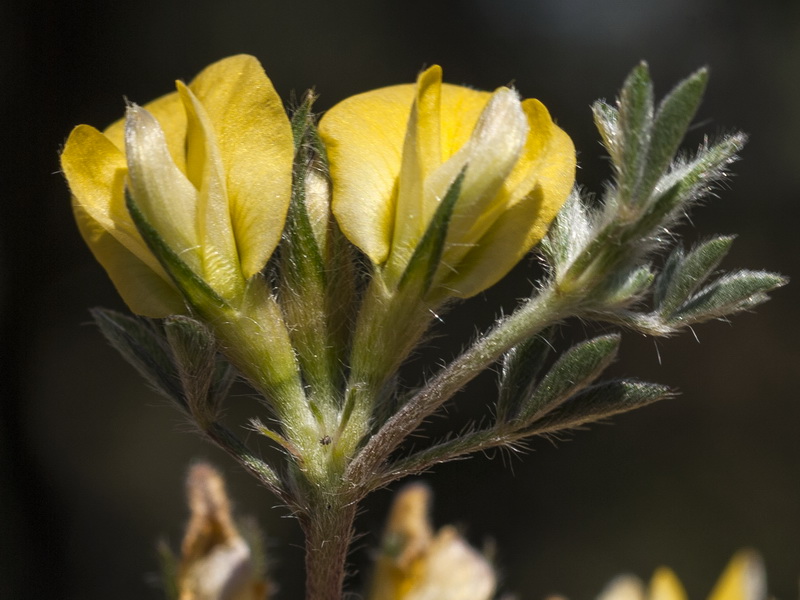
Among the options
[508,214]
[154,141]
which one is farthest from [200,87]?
[508,214]

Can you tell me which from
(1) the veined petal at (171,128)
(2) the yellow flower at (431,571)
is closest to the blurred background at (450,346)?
(2) the yellow flower at (431,571)

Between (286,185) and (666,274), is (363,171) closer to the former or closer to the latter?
(286,185)

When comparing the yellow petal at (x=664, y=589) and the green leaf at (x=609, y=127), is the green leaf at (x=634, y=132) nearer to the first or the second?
the green leaf at (x=609, y=127)

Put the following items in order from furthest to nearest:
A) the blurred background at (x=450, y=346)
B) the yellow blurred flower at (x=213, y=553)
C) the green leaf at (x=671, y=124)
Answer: the blurred background at (x=450, y=346)
the yellow blurred flower at (x=213, y=553)
the green leaf at (x=671, y=124)

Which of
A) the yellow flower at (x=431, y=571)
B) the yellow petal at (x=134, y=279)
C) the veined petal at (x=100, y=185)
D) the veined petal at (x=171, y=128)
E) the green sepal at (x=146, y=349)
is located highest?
the veined petal at (x=171, y=128)

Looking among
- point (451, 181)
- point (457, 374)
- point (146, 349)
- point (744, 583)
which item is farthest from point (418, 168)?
point (744, 583)

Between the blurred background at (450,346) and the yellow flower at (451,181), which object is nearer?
the yellow flower at (451,181)

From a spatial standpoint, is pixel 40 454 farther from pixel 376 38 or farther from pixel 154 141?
pixel 154 141

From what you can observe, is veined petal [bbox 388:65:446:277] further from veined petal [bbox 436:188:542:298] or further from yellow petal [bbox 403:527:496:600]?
yellow petal [bbox 403:527:496:600]
